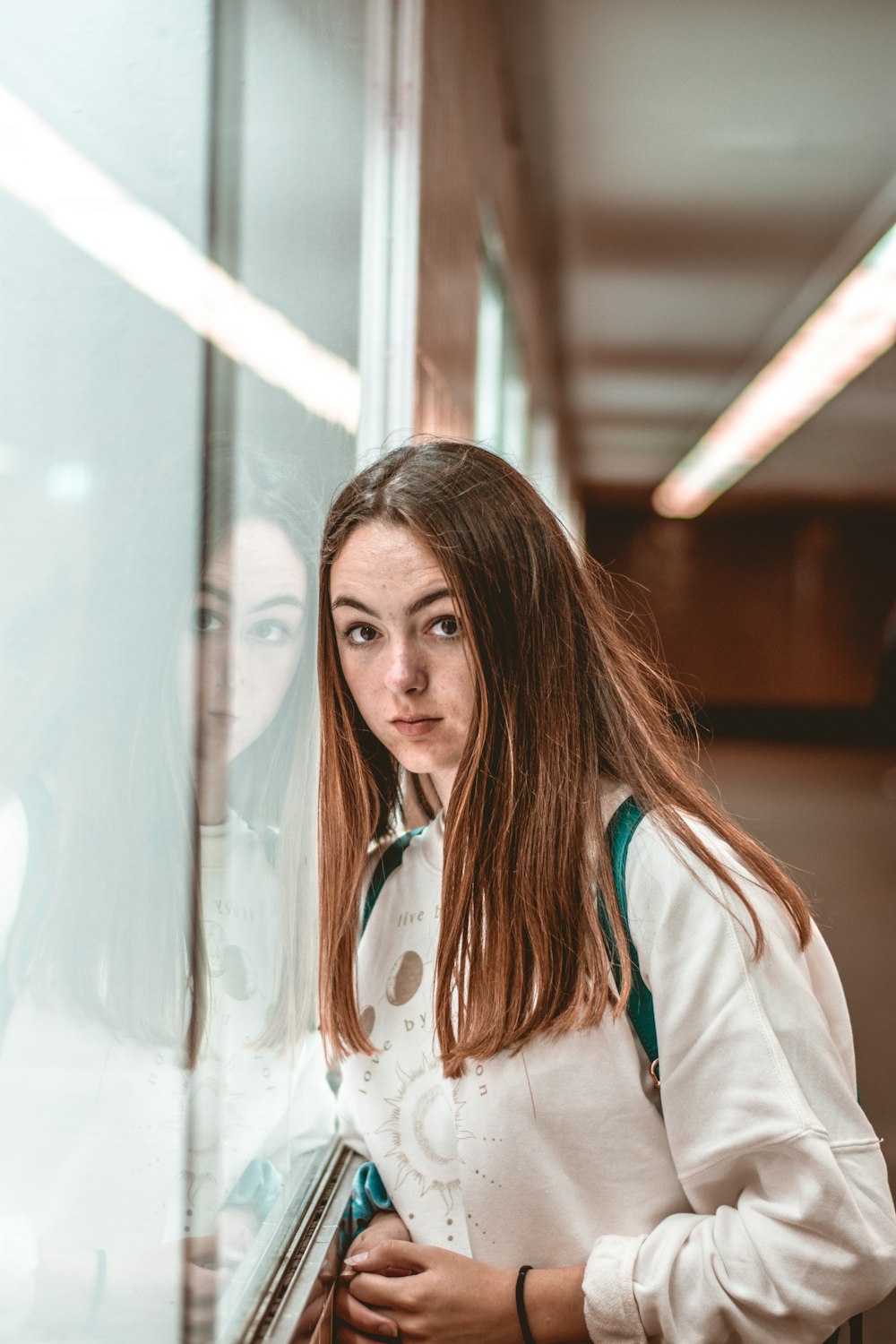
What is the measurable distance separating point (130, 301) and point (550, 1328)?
2.63 feet

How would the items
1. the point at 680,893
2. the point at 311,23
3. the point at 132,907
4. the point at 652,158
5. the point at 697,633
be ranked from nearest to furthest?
the point at 132,907, the point at 680,893, the point at 311,23, the point at 652,158, the point at 697,633

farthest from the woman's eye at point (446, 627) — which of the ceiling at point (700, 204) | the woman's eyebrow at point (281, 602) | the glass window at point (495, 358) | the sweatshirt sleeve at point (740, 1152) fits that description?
the ceiling at point (700, 204)

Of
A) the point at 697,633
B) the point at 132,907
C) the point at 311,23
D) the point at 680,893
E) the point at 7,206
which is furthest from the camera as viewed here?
the point at 697,633

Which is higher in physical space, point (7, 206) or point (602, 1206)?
point (7, 206)

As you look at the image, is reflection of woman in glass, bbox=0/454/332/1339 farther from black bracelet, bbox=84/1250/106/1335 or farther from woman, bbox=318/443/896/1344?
woman, bbox=318/443/896/1344

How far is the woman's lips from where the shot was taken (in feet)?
3.19

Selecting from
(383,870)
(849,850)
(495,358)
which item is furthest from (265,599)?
(849,850)

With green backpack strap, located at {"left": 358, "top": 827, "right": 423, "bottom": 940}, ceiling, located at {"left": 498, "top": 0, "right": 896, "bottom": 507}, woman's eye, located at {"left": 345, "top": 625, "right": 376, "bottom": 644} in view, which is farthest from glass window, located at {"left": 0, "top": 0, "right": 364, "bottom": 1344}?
ceiling, located at {"left": 498, "top": 0, "right": 896, "bottom": 507}

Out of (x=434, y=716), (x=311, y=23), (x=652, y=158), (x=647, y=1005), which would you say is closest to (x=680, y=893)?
(x=647, y=1005)

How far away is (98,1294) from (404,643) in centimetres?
52

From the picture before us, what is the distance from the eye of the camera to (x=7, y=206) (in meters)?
0.49

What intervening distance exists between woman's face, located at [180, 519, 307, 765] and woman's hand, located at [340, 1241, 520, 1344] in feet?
1.52

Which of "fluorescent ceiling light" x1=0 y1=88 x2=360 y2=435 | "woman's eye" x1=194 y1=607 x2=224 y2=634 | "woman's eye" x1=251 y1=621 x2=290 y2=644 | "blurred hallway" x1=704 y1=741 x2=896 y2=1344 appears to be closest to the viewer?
"fluorescent ceiling light" x1=0 y1=88 x2=360 y2=435

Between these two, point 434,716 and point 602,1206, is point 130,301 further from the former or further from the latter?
point 602,1206
